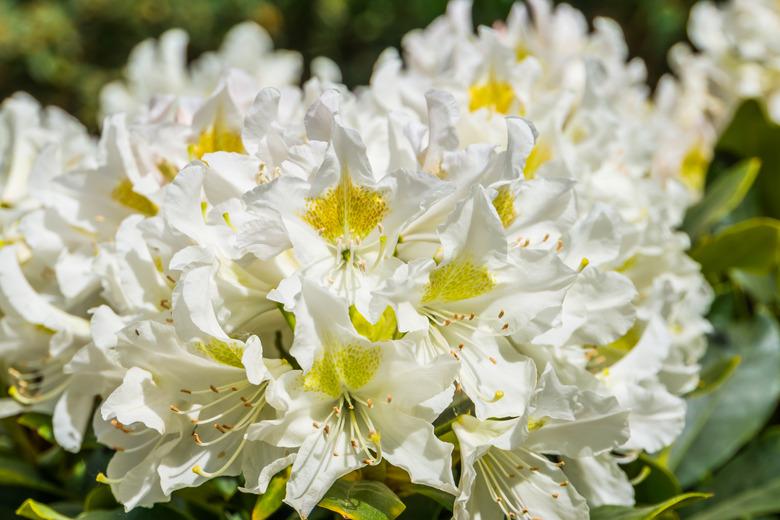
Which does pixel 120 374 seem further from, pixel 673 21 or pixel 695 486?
pixel 673 21

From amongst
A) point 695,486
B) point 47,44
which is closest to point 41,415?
point 695,486

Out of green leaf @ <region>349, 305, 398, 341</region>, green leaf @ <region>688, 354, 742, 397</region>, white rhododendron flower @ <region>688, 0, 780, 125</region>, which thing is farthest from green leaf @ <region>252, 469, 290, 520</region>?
white rhododendron flower @ <region>688, 0, 780, 125</region>

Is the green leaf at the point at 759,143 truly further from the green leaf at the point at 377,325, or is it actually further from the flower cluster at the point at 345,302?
the green leaf at the point at 377,325

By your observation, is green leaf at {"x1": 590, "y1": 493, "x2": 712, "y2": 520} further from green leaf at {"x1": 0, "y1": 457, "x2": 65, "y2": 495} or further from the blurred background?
the blurred background

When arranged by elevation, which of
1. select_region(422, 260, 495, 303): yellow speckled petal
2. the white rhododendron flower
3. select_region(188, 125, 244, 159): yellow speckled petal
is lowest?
the white rhododendron flower

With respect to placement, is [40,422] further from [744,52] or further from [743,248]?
[744,52]

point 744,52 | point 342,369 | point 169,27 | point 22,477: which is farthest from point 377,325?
point 169,27
